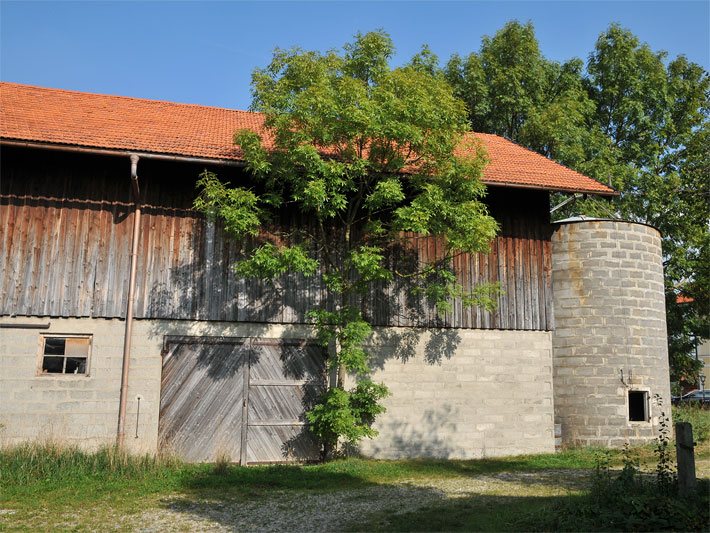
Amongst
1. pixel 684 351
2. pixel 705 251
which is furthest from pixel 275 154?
pixel 684 351

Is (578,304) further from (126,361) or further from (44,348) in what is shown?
(44,348)

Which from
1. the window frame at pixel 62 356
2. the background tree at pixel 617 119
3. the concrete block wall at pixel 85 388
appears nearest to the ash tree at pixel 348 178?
the concrete block wall at pixel 85 388

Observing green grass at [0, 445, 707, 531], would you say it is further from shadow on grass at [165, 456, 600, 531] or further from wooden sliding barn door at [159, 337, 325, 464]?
wooden sliding barn door at [159, 337, 325, 464]

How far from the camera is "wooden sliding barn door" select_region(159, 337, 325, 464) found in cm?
1205

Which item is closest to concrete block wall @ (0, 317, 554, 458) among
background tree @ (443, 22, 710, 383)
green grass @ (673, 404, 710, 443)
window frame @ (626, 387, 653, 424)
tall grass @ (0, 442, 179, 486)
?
tall grass @ (0, 442, 179, 486)

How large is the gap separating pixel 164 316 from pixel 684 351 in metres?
19.5

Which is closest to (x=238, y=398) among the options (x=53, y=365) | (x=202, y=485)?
(x=202, y=485)

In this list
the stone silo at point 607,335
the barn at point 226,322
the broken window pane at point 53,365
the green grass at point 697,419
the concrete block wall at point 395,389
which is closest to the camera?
the concrete block wall at point 395,389

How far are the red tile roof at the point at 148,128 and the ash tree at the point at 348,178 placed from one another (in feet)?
3.18

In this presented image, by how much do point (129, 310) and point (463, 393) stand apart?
22.1ft

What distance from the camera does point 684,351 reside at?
78.9 feet

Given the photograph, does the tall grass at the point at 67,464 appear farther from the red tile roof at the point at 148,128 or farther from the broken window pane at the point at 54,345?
the red tile roof at the point at 148,128

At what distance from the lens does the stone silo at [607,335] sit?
1425 cm

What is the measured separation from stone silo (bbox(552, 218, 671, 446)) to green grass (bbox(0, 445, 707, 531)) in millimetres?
1873
